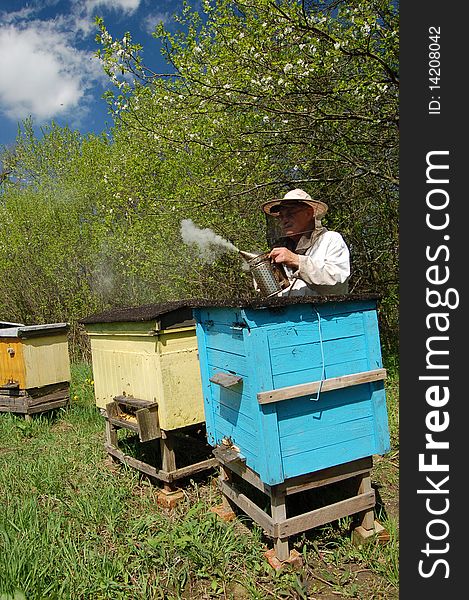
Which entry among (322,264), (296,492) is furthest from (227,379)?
(322,264)

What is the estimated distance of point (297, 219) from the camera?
312 centimetres

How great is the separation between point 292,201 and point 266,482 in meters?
1.63

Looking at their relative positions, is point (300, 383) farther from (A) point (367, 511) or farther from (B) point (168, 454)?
(B) point (168, 454)

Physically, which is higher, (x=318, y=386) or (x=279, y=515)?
(x=318, y=386)

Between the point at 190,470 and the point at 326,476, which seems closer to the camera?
the point at 326,476

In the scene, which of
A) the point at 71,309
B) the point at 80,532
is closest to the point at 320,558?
the point at 80,532

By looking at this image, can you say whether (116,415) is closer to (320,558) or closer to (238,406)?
(238,406)

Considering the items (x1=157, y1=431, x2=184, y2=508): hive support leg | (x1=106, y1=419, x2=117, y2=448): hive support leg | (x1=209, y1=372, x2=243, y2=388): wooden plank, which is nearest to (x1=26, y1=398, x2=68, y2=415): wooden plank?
(x1=106, y1=419, x2=117, y2=448): hive support leg

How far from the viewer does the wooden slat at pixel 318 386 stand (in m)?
2.46

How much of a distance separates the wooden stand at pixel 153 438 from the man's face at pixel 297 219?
162 cm

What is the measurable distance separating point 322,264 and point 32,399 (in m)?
4.44

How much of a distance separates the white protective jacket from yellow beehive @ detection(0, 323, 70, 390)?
3.79 m

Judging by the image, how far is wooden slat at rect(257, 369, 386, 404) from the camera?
246cm

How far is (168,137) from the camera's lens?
23.0 feet
